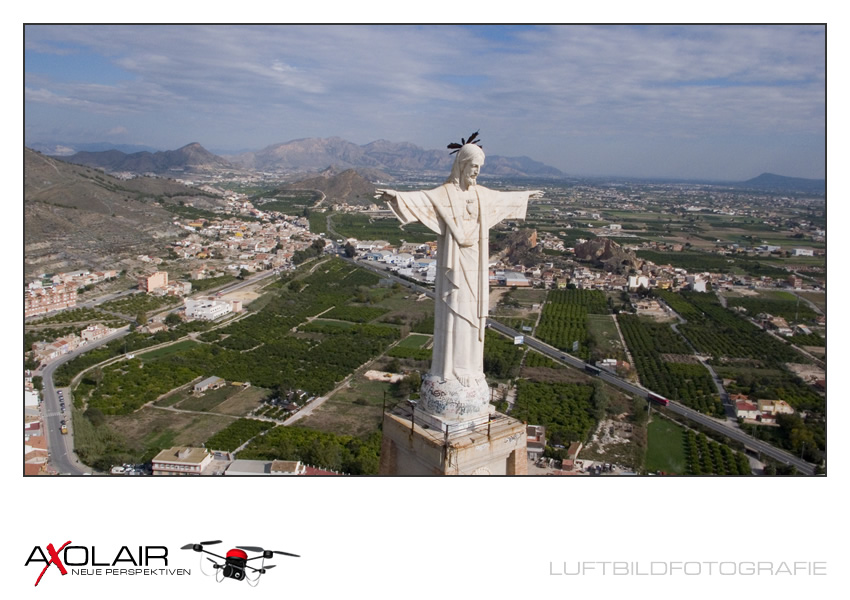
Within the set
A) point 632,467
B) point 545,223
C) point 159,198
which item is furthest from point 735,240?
point 159,198

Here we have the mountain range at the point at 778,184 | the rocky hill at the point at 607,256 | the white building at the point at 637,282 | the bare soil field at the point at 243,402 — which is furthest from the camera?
the mountain range at the point at 778,184

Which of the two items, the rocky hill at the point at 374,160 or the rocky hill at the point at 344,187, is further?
the rocky hill at the point at 374,160

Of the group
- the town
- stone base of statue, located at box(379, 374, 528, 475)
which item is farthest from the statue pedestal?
the town

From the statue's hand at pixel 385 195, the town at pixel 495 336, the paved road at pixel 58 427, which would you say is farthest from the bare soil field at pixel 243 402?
the statue's hand at pixel 385 195

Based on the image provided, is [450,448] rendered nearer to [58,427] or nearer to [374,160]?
[58,427]

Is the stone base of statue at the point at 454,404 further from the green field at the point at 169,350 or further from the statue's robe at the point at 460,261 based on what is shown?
the green field at the point at 169,350

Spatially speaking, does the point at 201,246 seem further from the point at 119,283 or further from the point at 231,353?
the point at 231,353

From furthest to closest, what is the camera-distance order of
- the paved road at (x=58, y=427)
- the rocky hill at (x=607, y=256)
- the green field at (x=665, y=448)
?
the rocky hill at (x=607, y=256)
the green field at (x=665, y=448)
the paved road at (x=58, y=427)

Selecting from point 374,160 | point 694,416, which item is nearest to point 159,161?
point 374,160
